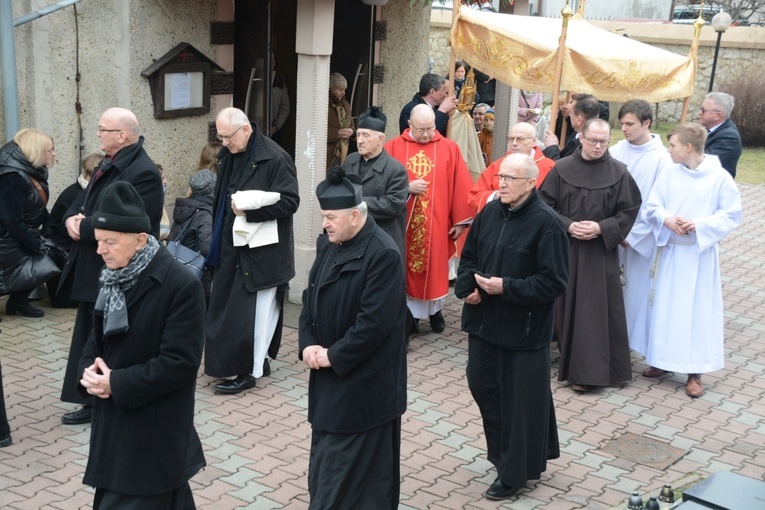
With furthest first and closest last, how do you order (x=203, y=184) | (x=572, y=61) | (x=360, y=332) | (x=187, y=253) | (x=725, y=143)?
(x=725, y=143) → (x=572, y=61) → (x=203, y=184) → (x=187, y=253) → (x=360, y=332)

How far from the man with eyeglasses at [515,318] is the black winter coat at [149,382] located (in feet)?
6.96

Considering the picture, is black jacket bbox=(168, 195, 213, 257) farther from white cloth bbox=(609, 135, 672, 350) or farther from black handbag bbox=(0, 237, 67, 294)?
white cloth bbox=(609, 135, 672, 350)

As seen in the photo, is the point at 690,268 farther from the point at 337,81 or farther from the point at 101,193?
the point at 337,81

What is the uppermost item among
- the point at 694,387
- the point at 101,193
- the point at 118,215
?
the point at 118,215

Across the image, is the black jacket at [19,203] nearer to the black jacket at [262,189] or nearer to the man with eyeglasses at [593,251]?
A: the black jacket at [262,189]

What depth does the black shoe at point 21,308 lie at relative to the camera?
340 inches

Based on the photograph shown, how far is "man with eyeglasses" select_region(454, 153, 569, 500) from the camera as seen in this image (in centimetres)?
577

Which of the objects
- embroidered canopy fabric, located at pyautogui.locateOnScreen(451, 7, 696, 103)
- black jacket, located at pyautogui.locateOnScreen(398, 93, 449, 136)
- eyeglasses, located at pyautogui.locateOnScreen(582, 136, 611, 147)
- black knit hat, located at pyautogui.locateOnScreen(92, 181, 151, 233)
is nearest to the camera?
black knit hat, located at pyautogui.locateOnScreen(92, 181, 151, 233)

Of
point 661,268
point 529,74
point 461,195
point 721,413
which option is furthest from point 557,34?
point 721,413

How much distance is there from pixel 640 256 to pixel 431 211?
69.5 inches

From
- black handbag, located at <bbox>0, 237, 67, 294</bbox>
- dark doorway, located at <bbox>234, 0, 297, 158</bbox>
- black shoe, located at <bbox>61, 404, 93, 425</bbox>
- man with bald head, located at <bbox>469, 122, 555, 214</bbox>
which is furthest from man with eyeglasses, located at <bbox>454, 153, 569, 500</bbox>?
dark doorway, located at <bbox>234, 0, 297, 158</bbox>

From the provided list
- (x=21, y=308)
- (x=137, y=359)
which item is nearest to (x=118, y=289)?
(x=137, y=359)

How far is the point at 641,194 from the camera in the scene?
8.09 metres

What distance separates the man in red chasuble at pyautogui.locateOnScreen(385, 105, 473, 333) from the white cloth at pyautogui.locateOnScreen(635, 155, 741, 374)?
1.68 metres
